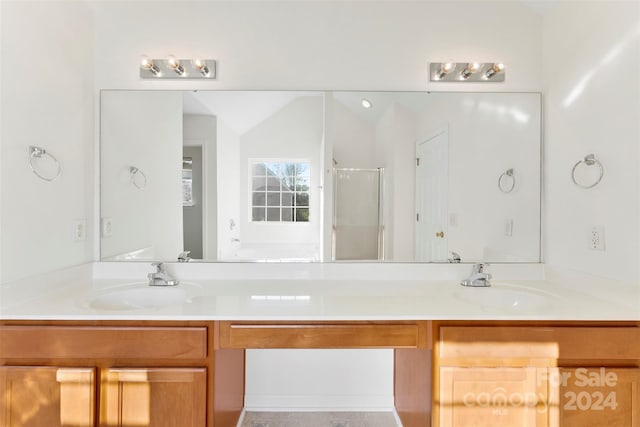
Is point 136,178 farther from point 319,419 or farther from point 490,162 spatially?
point 490,162

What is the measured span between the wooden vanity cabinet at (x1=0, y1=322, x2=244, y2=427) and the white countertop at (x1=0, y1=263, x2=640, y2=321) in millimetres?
69

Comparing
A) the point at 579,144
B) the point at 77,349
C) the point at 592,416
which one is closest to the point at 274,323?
the point at 77,349

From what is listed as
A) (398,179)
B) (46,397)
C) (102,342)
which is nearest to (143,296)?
(102,342)

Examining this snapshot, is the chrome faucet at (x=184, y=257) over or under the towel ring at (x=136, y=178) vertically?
under

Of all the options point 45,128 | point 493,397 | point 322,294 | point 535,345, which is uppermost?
point 45,128

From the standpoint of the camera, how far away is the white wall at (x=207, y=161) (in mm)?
1957

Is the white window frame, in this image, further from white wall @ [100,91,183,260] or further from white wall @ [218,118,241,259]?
white wall @ [100,91,183,260]

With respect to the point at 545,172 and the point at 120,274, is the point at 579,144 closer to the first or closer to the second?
the point at 545,172

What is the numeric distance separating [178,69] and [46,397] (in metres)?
1.57

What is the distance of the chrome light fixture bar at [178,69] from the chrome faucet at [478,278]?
1.73 m

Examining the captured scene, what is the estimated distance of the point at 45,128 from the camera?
61.5 inches

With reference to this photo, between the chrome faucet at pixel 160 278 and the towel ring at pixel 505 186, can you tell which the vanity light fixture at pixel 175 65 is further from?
the towel ring at pixel 505 186

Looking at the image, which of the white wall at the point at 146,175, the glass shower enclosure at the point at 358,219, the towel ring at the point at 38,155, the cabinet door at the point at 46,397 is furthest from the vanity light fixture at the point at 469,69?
the cabinet door at the point at 46,397

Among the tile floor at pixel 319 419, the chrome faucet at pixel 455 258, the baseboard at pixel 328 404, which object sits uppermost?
the chrome faucet at pixel 455 258
